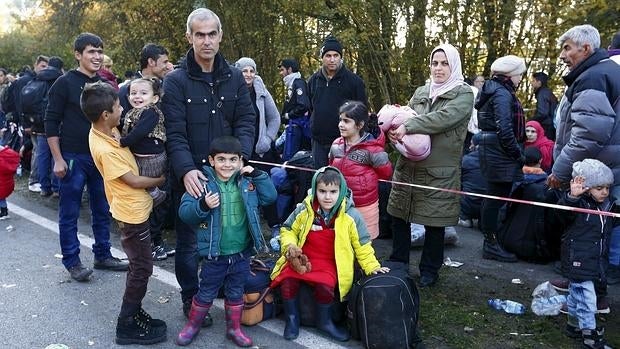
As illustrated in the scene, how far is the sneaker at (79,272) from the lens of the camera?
15.8 ft

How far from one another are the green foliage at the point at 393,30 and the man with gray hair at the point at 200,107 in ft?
16.7

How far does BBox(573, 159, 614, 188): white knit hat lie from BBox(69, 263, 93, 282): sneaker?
388 cm

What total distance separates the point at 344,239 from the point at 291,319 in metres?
0.66

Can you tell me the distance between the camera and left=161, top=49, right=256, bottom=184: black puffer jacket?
12.1ft

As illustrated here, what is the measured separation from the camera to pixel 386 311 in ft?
11.8

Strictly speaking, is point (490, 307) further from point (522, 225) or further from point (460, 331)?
point (522, 225)

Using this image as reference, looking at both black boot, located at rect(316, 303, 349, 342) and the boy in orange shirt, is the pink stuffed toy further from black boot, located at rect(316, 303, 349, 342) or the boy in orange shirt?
the boy in orange shirt

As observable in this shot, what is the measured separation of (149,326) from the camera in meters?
3.82

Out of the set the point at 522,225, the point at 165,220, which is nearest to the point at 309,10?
the point at 165,220

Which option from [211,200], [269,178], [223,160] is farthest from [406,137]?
[211,200]

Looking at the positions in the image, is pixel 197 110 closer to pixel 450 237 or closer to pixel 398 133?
pixel 398 133

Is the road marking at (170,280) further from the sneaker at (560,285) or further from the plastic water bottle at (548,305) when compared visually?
the sneaker at (560,285)

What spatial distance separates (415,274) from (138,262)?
2405 mm

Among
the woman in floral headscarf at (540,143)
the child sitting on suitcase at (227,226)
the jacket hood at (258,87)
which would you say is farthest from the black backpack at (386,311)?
the woman in floral headscarf at (540,143)
